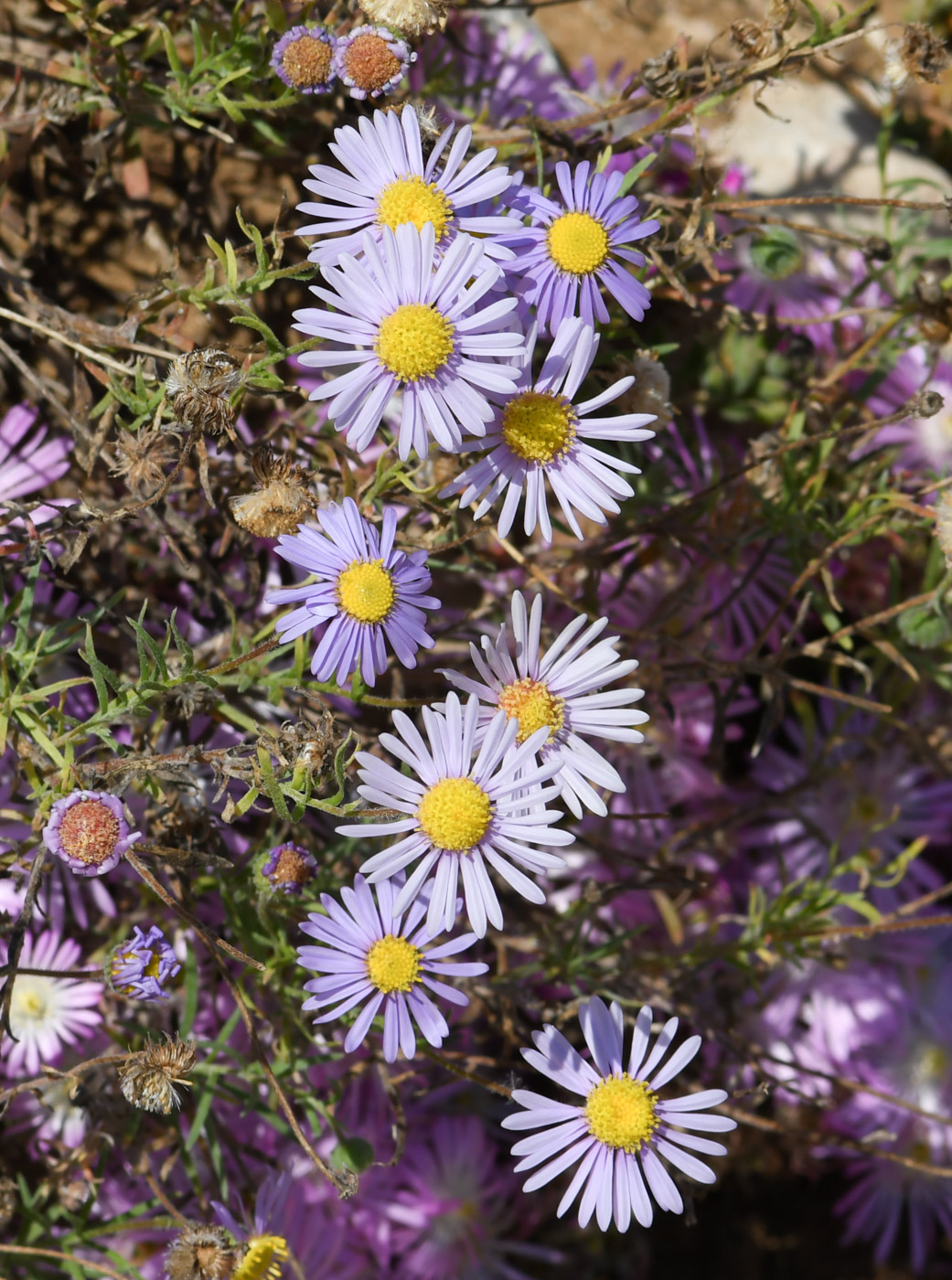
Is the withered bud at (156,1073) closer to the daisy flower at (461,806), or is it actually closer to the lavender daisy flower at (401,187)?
the daisy flower at (461,806)

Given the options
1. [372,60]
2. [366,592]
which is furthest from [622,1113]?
[372,60]

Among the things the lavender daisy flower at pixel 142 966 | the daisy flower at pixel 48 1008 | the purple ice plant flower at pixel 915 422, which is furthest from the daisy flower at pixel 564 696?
the purple ice plant flower at pixel 915 422

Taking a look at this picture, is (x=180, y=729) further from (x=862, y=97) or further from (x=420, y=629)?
(x=862, y=97)

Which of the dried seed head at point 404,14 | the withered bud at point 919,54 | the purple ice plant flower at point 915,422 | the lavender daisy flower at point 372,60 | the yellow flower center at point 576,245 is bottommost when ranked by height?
the yellow flower center at point 576,245

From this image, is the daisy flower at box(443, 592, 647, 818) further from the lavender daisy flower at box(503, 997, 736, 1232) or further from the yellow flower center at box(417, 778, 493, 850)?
the lavender daisy flower at box(503, 997, 736, 1232)

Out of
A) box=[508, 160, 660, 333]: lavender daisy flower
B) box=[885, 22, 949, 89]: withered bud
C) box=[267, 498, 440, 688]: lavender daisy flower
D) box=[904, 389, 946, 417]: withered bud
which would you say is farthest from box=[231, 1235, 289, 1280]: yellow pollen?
box=[885, 22, 949, 89]: withered bud

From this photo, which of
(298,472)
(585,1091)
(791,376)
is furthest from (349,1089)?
(791,376)
